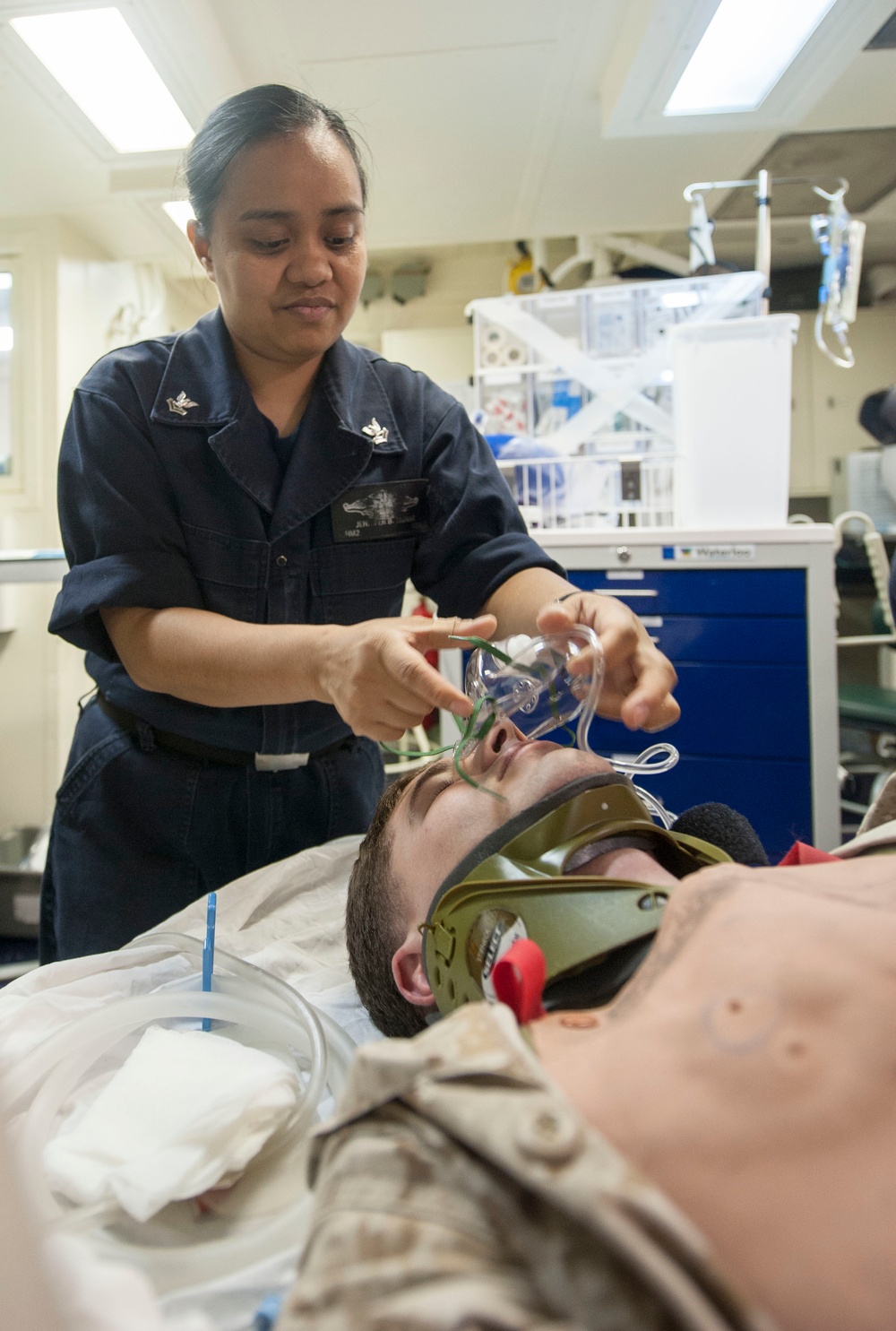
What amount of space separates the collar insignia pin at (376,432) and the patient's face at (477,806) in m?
0.56

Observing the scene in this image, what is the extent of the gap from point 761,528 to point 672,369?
62 cm

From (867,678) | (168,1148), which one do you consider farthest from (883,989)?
(867,678)

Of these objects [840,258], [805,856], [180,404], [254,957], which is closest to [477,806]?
[805,856]

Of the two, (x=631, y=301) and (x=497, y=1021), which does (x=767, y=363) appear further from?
(x=497, y=1021)

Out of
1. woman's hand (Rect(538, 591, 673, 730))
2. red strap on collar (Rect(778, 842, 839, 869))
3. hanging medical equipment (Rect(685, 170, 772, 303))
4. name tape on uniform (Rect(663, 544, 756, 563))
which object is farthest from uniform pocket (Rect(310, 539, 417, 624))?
hanging medical equipment (Rect(685, 170, 772, 303))

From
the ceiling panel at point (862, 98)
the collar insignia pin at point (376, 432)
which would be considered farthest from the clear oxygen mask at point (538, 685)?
the ceiling panel at point (862, 98)

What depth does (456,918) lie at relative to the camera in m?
0.96

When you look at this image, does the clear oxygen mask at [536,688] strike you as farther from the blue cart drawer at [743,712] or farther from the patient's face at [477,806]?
the blue cart drawer at [743,712]

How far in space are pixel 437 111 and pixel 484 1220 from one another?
347 cm

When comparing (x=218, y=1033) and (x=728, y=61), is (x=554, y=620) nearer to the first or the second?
(x=218, y=1033)

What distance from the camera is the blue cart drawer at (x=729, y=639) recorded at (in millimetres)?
2490

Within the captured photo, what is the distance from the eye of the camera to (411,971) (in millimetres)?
1108

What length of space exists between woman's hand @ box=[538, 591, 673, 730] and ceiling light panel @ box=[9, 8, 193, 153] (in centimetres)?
241

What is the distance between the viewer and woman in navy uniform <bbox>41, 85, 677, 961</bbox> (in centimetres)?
121
